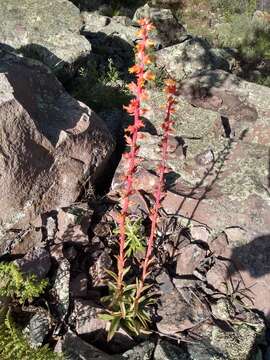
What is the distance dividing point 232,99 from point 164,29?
4176mm

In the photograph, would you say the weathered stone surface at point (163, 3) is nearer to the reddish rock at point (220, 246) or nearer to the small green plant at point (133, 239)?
the reddish rock at point (220, 246)

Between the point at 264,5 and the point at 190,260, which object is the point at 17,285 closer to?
the point at 190,260

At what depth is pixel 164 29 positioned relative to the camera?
38.7 ft

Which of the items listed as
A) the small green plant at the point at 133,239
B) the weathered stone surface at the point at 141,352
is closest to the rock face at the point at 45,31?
the small green plant at the point at 133,239

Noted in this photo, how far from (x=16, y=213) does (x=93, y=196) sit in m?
1.08

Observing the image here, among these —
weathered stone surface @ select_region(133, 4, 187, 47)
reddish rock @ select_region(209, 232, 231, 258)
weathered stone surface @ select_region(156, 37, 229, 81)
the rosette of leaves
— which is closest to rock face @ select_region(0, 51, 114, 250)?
the rosette of leaves

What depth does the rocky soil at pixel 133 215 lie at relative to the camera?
4.85m

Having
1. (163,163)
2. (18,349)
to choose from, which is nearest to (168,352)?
(18,349)

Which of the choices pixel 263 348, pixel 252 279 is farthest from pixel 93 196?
pixel 263 348

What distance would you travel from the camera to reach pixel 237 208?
6.02 meters

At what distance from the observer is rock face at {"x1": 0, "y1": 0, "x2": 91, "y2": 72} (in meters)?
8.53

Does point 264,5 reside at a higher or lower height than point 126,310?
lower

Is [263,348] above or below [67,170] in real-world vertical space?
below

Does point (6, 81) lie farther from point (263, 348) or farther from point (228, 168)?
point (263, 348)
